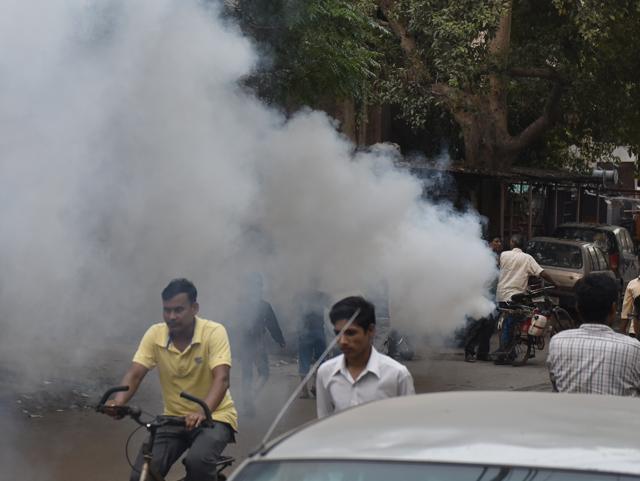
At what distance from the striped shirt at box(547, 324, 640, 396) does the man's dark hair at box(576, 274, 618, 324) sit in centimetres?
6

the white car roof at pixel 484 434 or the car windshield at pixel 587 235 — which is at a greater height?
the white car roof at pixel 484 434

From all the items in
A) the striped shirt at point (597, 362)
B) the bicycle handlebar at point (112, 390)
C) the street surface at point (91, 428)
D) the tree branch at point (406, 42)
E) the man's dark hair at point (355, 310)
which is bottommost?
the street surface at point (91, 428)

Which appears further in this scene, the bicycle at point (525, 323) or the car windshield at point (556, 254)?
the car windshield at point (556, 254)

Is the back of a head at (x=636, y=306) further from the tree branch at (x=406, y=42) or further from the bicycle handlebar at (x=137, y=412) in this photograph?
the tree branch at (x=406, y=42)

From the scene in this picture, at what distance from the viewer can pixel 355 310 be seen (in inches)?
196

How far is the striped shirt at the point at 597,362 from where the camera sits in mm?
5145

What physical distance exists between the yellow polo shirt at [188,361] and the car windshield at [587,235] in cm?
1762

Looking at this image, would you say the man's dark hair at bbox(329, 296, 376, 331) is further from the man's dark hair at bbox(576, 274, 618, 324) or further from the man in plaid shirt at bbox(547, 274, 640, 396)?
the man's dark hair at bbox(576, 274, 618, 324)

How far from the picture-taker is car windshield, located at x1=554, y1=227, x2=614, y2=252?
73.8ft

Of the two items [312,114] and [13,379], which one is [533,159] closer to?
[312,114]

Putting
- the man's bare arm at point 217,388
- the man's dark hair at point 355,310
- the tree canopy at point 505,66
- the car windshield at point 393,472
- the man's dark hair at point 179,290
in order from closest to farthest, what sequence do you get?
the car windshield at point 393,472 → the man's dark hair at point 355,310 → the man's bare arm at point 217,388 → the man's dark hair at point 179,290 → the tree canopy at point 505,66

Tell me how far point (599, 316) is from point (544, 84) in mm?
18465

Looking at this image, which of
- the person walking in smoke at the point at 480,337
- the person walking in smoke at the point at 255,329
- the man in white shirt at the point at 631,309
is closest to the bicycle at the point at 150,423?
the person walking in smoke at the point at 255,329

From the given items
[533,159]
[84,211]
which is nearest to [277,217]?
[84,211]
